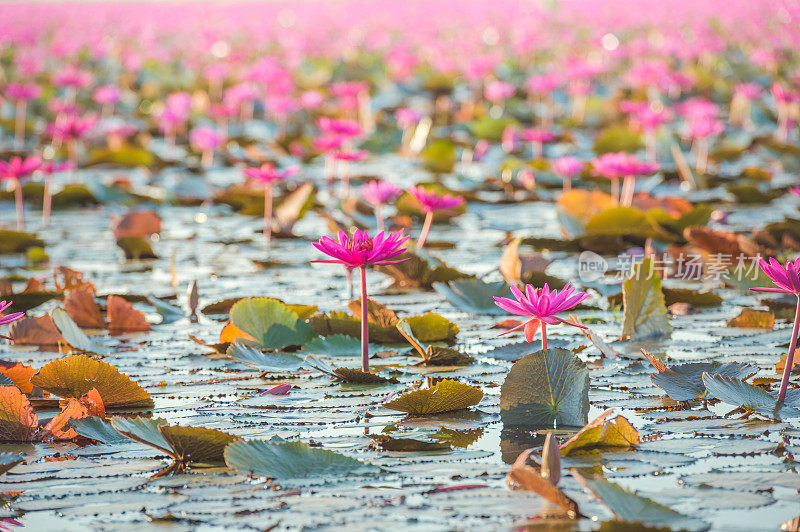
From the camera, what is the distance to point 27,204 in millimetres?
6141

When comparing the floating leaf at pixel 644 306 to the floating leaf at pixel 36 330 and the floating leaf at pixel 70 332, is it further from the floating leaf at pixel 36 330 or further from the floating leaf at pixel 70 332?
the floating leaf at pixel 36 330

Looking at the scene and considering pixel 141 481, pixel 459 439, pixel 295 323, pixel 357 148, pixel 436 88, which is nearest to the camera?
pixel 141 481

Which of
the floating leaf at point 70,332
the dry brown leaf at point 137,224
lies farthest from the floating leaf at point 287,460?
the dry brown leaf at point 137,224

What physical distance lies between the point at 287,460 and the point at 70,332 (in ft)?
3.87

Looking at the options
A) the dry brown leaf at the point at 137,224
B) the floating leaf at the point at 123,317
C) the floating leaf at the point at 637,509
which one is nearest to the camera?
the floating leaf at the point at 637,509

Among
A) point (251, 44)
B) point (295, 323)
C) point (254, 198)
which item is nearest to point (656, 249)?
point (295, 323)

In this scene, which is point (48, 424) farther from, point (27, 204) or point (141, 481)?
point (27, 204)

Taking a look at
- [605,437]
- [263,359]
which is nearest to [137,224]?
[263,359]

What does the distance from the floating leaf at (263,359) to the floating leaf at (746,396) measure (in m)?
1.10

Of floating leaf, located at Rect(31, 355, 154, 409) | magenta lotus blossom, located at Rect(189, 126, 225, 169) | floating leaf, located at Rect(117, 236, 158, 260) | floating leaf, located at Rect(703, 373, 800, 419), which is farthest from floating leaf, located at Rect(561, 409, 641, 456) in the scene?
magenta lotus blossom, located at Rect(189, 126, 225, 169)

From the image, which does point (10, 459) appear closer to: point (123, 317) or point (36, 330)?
point (36, 330)

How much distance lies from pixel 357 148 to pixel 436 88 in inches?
144

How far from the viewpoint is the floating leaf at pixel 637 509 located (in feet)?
5.84

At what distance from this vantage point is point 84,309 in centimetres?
343
